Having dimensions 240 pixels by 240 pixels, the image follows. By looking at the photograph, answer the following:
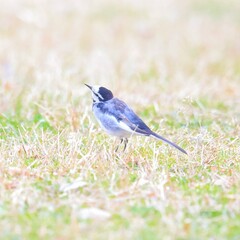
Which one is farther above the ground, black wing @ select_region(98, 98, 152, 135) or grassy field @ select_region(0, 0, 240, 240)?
black wing @ select_region(98, 98, 152, 135)

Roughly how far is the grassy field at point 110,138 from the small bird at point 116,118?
181 millimetres

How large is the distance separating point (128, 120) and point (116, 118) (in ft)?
0.37

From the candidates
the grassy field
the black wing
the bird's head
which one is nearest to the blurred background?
the grassy field

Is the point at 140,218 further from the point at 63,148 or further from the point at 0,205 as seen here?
the point at 63,148

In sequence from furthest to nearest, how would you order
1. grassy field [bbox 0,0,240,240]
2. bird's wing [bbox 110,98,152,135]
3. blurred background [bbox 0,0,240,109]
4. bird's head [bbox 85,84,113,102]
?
blurred background [bbox 0,0,240,109] < bird's head [bbox 85,84,113,102] < bird's wing [bbox 110,98,152,135] < grassy field [bbox 0,0,240,240]

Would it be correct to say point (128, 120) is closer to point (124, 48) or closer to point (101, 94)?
point (101, 94)

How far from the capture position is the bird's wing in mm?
6118

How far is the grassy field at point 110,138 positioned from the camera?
466 cm

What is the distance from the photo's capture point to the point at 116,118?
6273 mm

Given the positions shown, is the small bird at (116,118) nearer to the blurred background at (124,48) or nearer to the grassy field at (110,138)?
the grassy field at (110,138)

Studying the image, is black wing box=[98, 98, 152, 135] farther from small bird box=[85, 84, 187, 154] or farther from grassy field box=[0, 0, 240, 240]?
grassy field box=[0, 0, 240, 240]

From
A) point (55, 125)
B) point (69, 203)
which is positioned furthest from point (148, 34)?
point (69, 203)

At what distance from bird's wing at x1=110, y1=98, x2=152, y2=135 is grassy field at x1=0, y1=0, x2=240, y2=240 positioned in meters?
0.22

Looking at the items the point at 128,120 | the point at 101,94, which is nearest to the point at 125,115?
the point at 128,120
